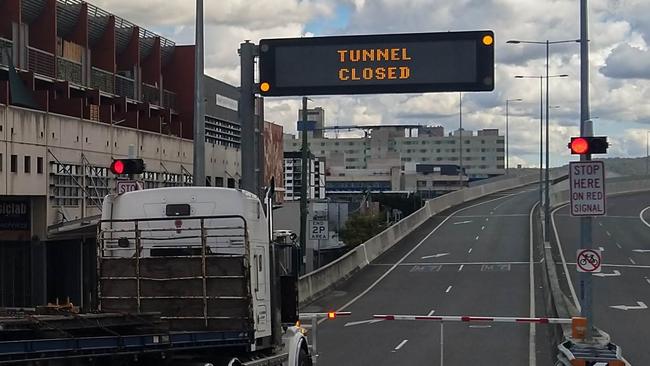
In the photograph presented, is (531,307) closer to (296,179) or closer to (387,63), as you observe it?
(387,63)

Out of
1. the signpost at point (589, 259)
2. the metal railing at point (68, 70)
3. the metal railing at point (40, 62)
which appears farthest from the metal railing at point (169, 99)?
the signpost at point (589, 259)

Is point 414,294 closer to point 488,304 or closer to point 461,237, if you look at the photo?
point 488,304

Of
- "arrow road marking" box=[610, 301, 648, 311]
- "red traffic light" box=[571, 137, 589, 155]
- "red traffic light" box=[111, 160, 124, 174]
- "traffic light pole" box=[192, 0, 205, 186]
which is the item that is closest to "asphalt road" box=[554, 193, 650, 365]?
"arrow road marking" box=[610, 301, 648, 311]

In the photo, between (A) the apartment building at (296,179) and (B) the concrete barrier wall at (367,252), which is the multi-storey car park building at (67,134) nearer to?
(B) the concrete barrier wall at (367,252)

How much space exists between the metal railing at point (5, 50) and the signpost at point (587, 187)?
1980 cm

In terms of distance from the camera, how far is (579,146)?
16.7 m

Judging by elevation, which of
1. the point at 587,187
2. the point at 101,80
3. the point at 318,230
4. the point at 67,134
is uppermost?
the point at 101,80

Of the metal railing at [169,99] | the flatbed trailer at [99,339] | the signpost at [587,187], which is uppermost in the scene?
the metal railing at [169,99]

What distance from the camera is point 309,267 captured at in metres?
46.1

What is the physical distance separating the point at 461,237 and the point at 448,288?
21910 millimetres

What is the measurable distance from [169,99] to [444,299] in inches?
669

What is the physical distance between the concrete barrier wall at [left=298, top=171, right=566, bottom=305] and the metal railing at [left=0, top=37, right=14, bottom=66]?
39.3 feet

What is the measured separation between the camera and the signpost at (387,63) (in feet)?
56.3

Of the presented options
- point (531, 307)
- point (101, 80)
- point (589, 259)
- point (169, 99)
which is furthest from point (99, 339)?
point (169, 99)
